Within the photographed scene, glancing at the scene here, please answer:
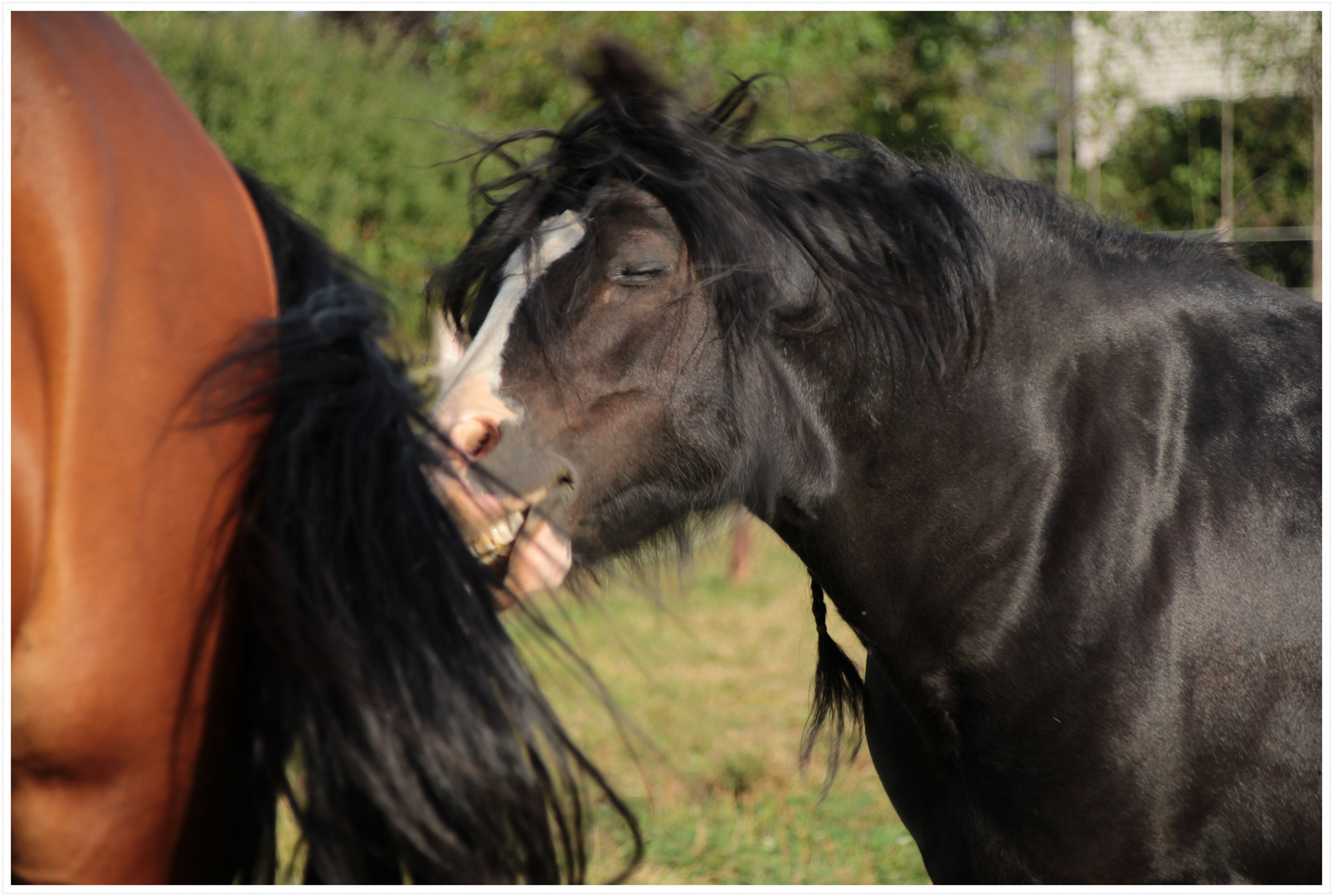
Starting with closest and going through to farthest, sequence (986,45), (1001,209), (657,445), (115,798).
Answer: (115,798)
(657,445)
(1001,209)
(986,45)

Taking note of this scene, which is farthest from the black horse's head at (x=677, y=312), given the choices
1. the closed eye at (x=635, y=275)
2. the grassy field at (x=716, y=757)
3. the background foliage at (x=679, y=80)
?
the background foliage at (x=679, y=80)

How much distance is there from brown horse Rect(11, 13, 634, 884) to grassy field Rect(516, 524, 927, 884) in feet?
0.51

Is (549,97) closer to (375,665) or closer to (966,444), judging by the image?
(966,444)

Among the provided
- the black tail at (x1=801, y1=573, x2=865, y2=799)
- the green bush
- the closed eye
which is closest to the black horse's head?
the closed eye

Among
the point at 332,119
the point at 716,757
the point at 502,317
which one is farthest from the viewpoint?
the point at 332,119

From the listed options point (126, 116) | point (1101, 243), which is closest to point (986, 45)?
point (1101, 243)

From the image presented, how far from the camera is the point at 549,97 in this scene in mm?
10859

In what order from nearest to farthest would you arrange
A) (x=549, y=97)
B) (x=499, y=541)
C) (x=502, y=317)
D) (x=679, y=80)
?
(x=499, y=541), (x=502, y=317), (x=679, y=80), (x=549, y=97)

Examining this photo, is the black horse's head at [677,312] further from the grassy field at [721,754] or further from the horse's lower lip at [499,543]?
the grassy field at [721,754]

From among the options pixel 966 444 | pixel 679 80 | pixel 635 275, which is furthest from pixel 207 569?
pixel 679 80

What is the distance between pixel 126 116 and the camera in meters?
0.96

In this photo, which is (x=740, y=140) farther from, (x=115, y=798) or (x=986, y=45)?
(x=986, y=45)

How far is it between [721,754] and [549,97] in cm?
820

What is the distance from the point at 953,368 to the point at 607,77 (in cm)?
76
